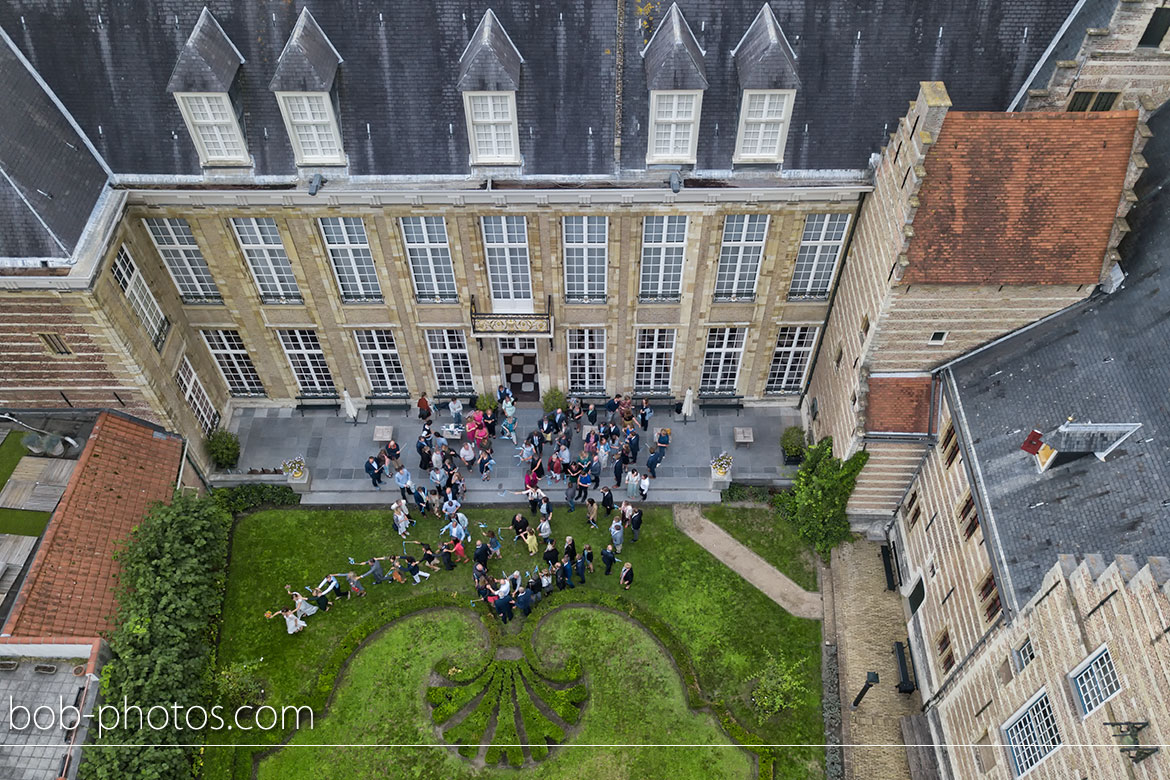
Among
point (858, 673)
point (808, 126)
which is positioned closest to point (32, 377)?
point (808, 126)

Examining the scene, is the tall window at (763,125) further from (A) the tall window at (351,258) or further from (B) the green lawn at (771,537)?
(A) the tall window at (351,258)

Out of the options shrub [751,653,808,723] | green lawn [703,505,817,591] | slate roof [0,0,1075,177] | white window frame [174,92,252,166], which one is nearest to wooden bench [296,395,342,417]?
slate roof [0,0,1075,177]

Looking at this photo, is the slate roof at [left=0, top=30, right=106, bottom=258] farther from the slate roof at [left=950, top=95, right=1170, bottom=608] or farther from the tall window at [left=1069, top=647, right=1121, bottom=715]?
the tall window at [left=1069, top=647, right=1121, bottom=715]

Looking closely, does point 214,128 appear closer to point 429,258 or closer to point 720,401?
point 429,258

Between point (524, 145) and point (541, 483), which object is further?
point (541, 483)

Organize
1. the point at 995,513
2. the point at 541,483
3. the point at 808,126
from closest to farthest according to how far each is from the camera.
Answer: the point at 995,513 < the point at 808,126 < the point at 541,483

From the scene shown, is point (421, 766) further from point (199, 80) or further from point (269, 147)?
point (199, 80)

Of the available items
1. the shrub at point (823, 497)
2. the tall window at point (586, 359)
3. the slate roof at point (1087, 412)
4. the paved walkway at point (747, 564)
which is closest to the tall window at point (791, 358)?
the shrub at point (823, 497)
